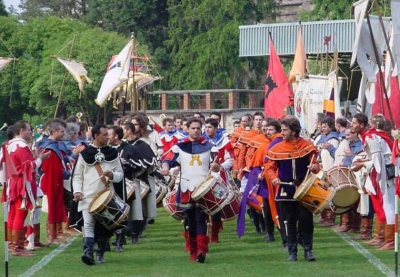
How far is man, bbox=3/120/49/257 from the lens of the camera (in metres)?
15.0

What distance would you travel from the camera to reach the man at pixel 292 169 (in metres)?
14.2

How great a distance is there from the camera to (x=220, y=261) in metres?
14.6

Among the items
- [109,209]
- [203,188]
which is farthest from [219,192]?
[109,209]

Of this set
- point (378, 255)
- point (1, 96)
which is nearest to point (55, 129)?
point (378, 255)

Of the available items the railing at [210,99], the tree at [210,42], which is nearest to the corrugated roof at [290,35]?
the railing at [210,99]

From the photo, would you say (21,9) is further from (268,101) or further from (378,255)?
(378,255)

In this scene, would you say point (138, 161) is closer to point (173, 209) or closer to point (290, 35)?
point (173, 209)

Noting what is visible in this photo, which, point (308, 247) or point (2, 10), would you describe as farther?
point (2, 10)

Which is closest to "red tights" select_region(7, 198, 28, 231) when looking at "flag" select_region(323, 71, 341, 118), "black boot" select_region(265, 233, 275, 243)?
"black boot" select_region(265, 233, 275, 243)

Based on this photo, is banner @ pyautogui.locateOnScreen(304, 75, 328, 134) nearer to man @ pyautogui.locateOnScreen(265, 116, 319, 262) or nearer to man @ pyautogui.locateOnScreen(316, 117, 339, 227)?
man @ pyautogui.locateOnScreen(316, 117, 339, 227)

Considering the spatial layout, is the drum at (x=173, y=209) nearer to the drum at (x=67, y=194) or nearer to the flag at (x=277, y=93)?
the drum at (x=67, y=194)

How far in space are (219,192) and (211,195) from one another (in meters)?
0.16

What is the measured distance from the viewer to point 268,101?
24.7m

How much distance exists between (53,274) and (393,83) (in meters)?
8.13
